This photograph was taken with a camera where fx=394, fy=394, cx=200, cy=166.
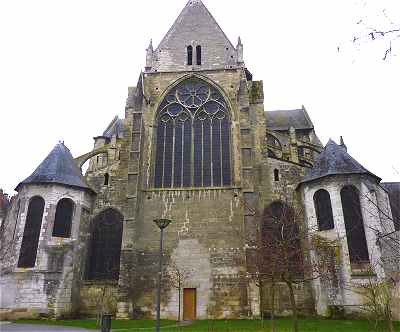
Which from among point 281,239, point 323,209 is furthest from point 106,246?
point 323,209

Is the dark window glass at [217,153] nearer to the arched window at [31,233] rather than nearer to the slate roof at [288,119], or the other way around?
the arched window at [31,233]

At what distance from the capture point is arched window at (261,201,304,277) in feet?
52.8

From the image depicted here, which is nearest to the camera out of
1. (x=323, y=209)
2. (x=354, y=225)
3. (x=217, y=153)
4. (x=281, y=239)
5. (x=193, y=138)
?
(x=281, y=239)

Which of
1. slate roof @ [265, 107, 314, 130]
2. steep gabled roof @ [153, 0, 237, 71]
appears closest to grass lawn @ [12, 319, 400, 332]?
steep gabled roof @ [153, 0, 237, 71]

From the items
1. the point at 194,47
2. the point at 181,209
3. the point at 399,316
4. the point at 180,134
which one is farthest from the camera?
the point at 194,47

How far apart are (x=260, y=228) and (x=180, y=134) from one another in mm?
8317

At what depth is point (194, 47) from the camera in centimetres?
2973

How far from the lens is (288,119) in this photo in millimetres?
40531

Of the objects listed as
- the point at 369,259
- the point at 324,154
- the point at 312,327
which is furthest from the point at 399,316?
the point at 324,154

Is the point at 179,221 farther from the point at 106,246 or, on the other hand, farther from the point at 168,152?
the point at 168,152

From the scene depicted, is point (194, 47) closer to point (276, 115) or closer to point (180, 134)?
point (180, 134)

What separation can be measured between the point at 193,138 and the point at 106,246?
8.72 m

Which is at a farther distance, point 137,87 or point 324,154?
point 137,87

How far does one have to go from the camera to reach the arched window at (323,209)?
2188 cm
